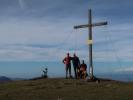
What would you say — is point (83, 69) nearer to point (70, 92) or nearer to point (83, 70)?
point (83, 70)

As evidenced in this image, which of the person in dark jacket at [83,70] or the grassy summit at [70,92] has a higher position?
the person in dark jacket at [83,70]

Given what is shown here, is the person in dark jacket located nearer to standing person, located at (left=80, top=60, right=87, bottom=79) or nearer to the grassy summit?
standing person, located at (left=80, top=60, right=87, bottom=79)

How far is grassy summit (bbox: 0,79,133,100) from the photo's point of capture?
2816cm

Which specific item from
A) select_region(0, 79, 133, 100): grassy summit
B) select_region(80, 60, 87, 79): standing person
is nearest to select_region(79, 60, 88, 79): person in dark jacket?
select_region(80, 60, 87, 79): standing person

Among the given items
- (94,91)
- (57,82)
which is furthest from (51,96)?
(57,82)

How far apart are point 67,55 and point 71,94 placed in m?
12.9

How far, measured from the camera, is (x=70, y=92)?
3077cm

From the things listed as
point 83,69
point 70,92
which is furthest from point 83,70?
point 70,92

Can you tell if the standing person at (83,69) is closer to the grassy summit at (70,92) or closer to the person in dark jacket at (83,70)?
the person in dark jacket at (83,70)

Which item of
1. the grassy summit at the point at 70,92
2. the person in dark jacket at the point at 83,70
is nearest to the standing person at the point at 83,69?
the person in dark jacket at the point at 83,70

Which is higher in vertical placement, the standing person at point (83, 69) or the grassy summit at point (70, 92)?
the standing person at point (83, 69)

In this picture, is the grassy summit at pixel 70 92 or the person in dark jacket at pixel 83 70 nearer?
the grassy summit at pixel 70 92

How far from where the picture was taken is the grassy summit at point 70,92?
2816 centimetres

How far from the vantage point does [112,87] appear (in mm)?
33656
